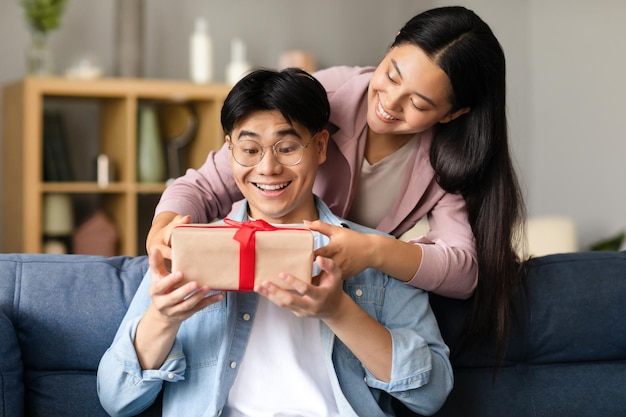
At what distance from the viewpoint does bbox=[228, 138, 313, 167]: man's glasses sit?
5.33 ft

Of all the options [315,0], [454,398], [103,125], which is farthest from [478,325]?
[315,0]

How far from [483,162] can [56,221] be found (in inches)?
96.4

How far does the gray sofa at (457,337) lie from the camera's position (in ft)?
5.53

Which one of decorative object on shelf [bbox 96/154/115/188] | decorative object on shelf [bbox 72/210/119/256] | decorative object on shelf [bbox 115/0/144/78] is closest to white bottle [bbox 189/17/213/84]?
decorative object on shelf [bbox 115/0/144/78]

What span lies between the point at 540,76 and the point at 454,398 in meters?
2.77

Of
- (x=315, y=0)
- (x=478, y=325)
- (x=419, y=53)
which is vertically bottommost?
(x=478, y=325)

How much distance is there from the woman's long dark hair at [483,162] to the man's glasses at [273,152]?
0.32 metres

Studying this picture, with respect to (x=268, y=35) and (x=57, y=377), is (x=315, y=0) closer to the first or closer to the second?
(x=268, y=35)

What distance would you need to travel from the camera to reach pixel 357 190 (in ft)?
6.33

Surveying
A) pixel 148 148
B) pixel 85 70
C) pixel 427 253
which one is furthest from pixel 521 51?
pixel 427 253

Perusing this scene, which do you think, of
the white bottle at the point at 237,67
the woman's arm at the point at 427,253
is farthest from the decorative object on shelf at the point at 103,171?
the woman's arm at the point at 427,253

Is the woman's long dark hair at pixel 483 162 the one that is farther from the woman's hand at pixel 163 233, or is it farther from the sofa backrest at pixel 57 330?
the sofa backrest at pixel 57 330

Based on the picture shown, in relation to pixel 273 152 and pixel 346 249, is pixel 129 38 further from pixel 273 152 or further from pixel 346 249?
pixel 346 249

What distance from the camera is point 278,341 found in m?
1.62
